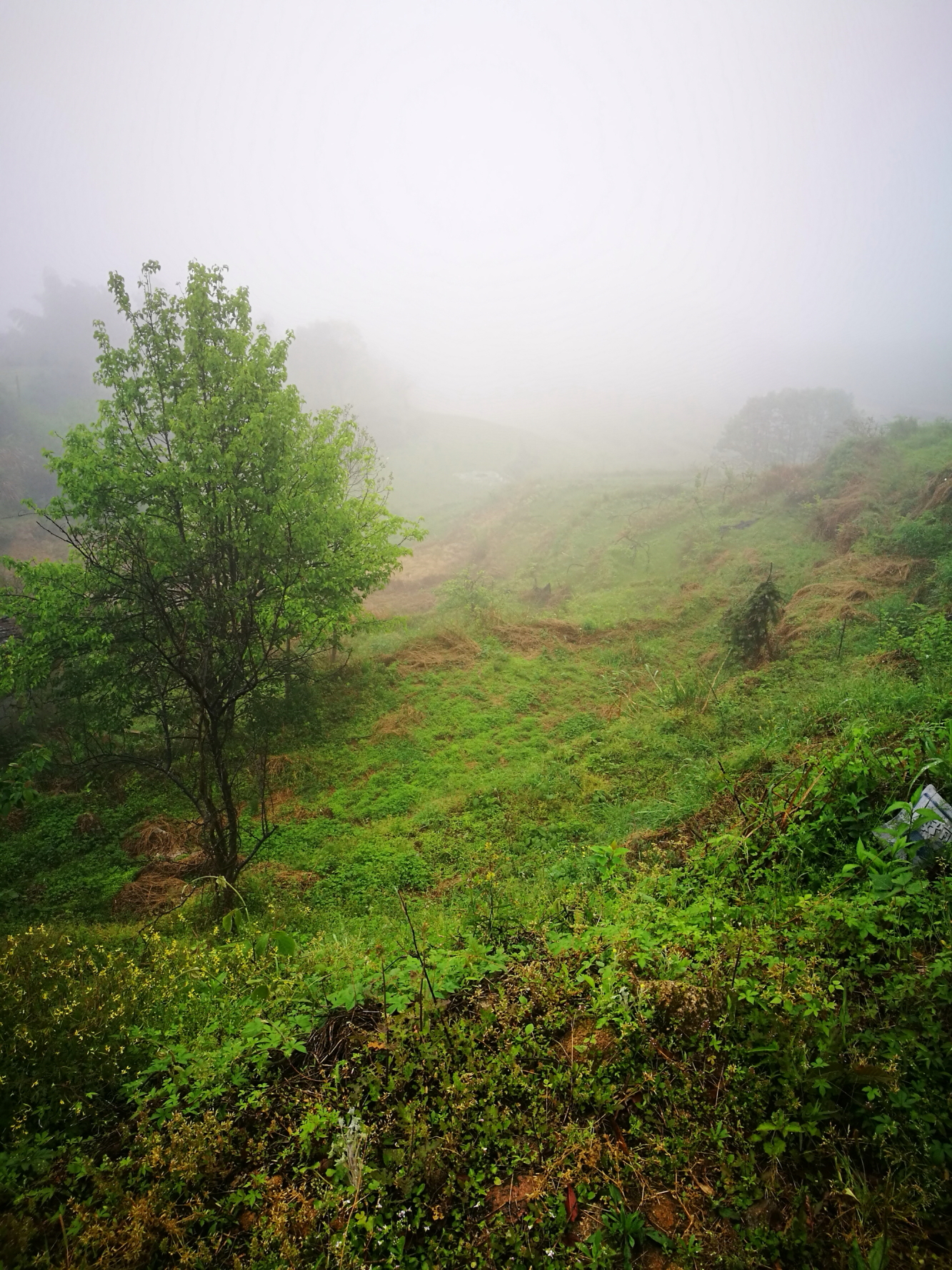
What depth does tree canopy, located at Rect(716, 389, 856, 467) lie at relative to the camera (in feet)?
205

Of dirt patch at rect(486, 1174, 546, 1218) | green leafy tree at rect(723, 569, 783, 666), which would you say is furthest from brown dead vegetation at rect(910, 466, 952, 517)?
dirt patch at rect(486, 1174, 546, 1218)

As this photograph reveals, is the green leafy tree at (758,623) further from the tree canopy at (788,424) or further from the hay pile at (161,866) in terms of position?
the tree canopy at (788,424)

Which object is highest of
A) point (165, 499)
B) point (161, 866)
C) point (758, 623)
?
point (165, 499)

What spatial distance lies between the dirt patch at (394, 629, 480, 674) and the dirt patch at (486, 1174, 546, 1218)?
44.2ft

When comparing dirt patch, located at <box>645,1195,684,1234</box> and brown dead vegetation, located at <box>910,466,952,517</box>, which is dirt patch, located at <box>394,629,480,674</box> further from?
brown dead vegetation, located at <box>910,466,952,517</box>

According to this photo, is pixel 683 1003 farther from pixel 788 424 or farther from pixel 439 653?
pixel 788 424

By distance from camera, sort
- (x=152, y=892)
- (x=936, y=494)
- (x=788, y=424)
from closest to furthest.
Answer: (x=152, y=892), (x=936, y=494), (x=788, y=424)

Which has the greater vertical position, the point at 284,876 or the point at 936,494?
the point at 936,494

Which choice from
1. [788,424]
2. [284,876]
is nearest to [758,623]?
[284,876]

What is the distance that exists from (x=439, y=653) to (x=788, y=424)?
66.5m

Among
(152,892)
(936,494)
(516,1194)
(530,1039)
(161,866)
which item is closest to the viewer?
(516,1194)

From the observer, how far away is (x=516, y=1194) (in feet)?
7.89

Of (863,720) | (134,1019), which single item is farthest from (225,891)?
(863,720)

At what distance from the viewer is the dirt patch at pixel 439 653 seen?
16.1 metres
